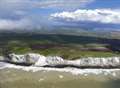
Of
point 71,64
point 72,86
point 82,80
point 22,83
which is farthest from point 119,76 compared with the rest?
point 71,64

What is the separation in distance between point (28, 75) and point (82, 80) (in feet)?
40.8

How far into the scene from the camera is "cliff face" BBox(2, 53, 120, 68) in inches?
5066

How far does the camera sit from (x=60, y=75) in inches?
3573

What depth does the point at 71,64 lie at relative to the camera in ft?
422

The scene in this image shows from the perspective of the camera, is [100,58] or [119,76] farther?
[100,58]

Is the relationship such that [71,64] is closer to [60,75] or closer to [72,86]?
[60,75]

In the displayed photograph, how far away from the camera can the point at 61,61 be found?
134000 mm

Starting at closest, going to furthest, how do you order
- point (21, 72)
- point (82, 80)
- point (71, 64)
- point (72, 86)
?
point (72, 86) → point (82, 80) → point (21, 72) → point (71, 64)

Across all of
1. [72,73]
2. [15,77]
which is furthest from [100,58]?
[15,77]

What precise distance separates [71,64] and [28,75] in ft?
127

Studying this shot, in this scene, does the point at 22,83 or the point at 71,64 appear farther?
Answer: the point at 71,64

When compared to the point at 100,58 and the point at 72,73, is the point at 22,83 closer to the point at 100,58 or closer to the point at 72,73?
the point at 72,73

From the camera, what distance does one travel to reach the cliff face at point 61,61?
128675mm

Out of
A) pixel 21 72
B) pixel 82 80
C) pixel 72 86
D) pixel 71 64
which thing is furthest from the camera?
pixel 71 64
